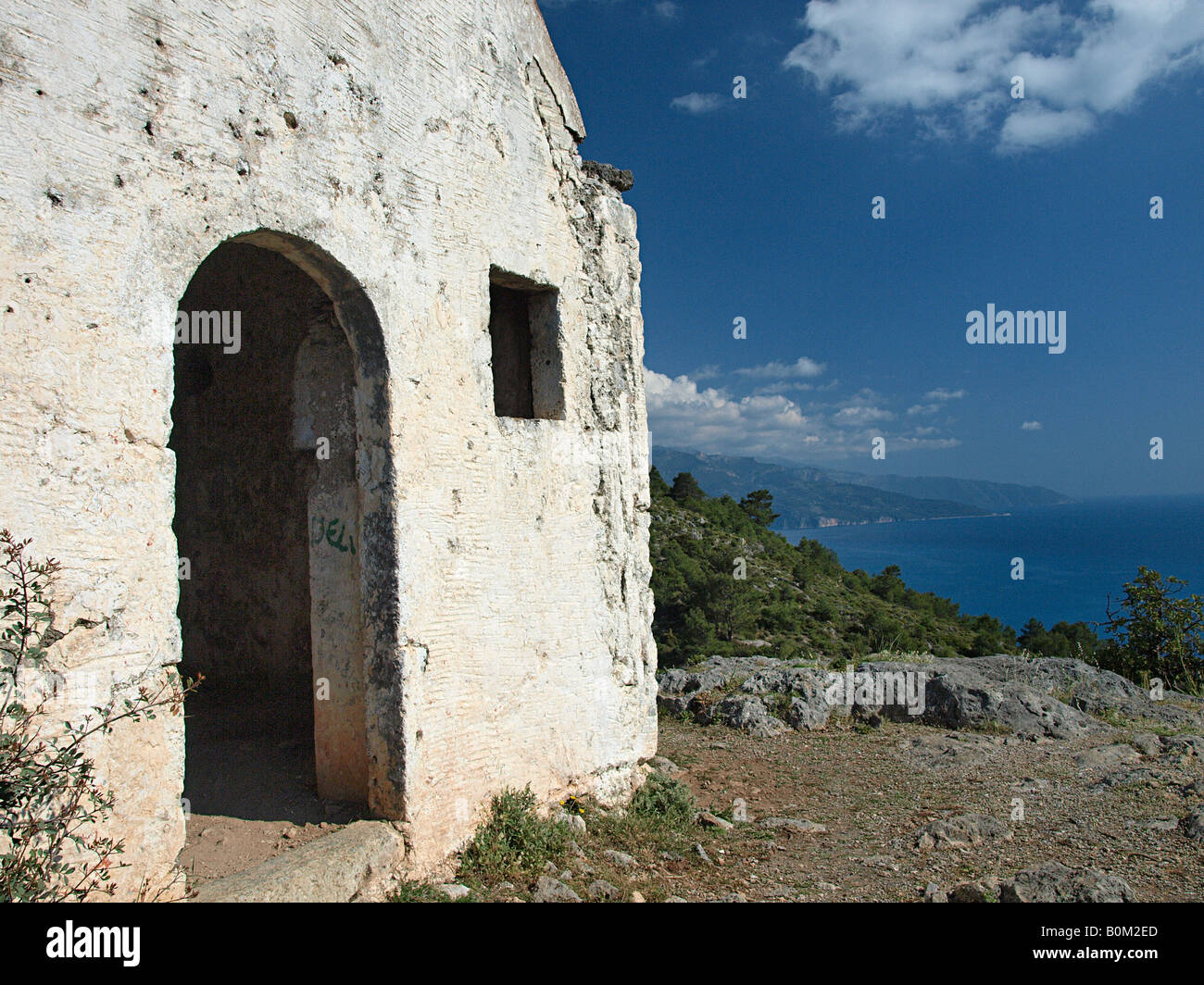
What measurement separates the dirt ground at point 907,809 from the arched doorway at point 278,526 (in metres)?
2.57

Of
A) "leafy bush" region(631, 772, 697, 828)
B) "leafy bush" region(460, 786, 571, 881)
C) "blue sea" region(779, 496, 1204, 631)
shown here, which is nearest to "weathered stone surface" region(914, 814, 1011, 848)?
"leafy bush" region(631, 772, 697, 828)

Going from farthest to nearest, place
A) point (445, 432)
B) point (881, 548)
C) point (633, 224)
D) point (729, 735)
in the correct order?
point (881, 548), point (729, 735), point (633, 224), point (445, 432)

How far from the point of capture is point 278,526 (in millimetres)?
6430

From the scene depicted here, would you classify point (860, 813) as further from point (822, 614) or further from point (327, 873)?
point (822, 614)

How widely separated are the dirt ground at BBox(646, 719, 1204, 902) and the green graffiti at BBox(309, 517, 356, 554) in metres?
3.02

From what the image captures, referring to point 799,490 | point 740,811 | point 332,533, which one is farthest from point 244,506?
point 799,490

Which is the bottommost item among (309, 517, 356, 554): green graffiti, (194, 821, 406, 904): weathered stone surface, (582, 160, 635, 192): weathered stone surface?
(194, 821, 406, 904): weathered stone surface

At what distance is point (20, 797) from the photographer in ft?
9.27

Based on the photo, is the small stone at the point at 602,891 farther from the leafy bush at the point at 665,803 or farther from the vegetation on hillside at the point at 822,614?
the vegetation on hillside at the point at 822,614

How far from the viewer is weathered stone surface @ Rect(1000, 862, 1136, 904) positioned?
454 cm

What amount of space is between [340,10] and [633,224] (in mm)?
3014

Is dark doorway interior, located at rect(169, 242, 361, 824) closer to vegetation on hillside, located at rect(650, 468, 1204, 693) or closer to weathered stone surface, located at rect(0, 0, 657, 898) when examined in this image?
weathered stone surface, located at rect(0, 0, 657, 898)
